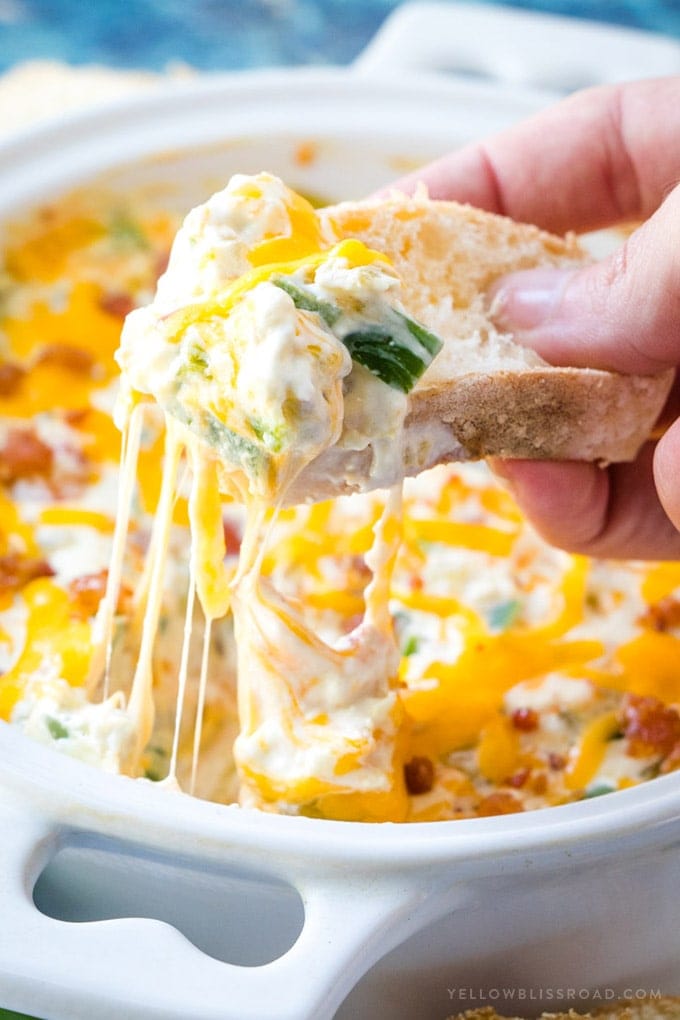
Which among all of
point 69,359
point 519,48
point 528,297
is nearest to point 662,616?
point 528,297

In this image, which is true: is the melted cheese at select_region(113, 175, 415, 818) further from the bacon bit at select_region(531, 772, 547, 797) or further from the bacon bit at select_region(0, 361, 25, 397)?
the bacon bit at select_region(0, 361, 25, 397)

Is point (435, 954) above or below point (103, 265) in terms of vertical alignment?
below

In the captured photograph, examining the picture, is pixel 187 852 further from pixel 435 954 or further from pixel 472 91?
pixel 472 91

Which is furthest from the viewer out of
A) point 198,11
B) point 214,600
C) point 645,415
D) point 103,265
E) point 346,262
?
point 198,11

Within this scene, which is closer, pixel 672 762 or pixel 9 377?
pixel 672 762

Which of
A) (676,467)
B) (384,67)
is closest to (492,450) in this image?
(676,467)

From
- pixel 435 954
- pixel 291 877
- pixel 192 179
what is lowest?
pixel 435 954

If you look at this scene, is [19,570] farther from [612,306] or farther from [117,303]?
[612,306]
